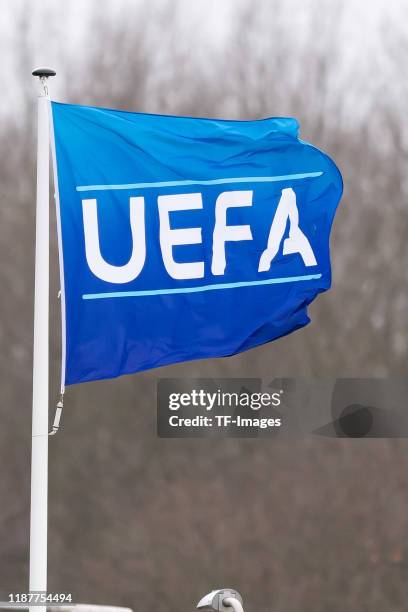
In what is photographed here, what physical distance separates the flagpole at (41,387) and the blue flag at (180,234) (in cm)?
9

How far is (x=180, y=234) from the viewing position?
5.48 metres

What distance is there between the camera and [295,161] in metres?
5.82

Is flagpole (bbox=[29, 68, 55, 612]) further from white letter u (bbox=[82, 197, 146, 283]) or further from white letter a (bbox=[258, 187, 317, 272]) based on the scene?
white letter a (bbox=[258, 187, 317, 272])

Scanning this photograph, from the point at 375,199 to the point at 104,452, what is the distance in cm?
512

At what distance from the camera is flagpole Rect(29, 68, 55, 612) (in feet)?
16.8

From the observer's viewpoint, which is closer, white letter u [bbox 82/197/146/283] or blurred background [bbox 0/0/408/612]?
white letter u [bbox 82/197/146/283]

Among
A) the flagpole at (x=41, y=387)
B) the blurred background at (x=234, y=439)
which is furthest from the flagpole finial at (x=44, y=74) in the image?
the blurred background at (x=234, y=439)

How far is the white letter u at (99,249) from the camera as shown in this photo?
17.3ft

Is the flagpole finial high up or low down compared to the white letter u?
up

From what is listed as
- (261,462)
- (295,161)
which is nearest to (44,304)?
(295,161)

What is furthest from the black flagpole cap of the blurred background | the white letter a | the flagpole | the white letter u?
the blurred background

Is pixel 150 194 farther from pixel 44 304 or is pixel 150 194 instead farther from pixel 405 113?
pixel 405 113

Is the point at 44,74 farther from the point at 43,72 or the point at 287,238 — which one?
the point at 287,238

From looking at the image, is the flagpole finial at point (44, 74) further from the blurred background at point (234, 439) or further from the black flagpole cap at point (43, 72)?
the blurred background at point (234, 439)
